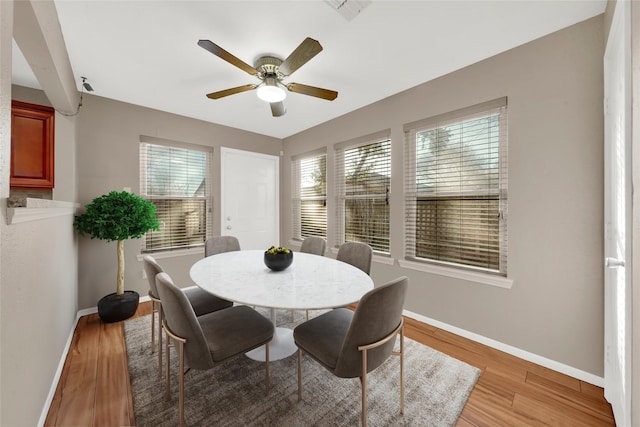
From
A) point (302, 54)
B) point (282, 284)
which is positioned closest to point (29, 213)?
point (282, 284)

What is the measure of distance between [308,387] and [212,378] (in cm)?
70

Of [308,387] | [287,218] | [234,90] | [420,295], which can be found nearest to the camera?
[308,387]

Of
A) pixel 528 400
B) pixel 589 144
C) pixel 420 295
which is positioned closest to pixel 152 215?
pixel 420 295

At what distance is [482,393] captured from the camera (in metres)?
1.66

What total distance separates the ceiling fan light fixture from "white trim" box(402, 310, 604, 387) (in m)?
2.59

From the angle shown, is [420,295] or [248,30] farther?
[420,295]

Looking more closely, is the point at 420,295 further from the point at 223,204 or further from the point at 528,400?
the point at 223,204

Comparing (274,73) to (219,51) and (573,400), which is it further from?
(573,400)

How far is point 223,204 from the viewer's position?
12.5ft

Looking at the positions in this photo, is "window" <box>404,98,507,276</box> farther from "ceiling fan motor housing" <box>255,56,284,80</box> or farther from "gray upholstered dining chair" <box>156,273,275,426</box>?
"gray upholstered dining chair" <box>156,273,275,426</box>

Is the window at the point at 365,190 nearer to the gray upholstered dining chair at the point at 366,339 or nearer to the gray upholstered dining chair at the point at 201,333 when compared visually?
the gray upholstered dining chair at the point at 366,339

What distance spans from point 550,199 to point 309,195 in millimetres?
2974

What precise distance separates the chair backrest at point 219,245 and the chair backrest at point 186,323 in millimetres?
1485

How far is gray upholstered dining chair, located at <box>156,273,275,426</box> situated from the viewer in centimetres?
122
